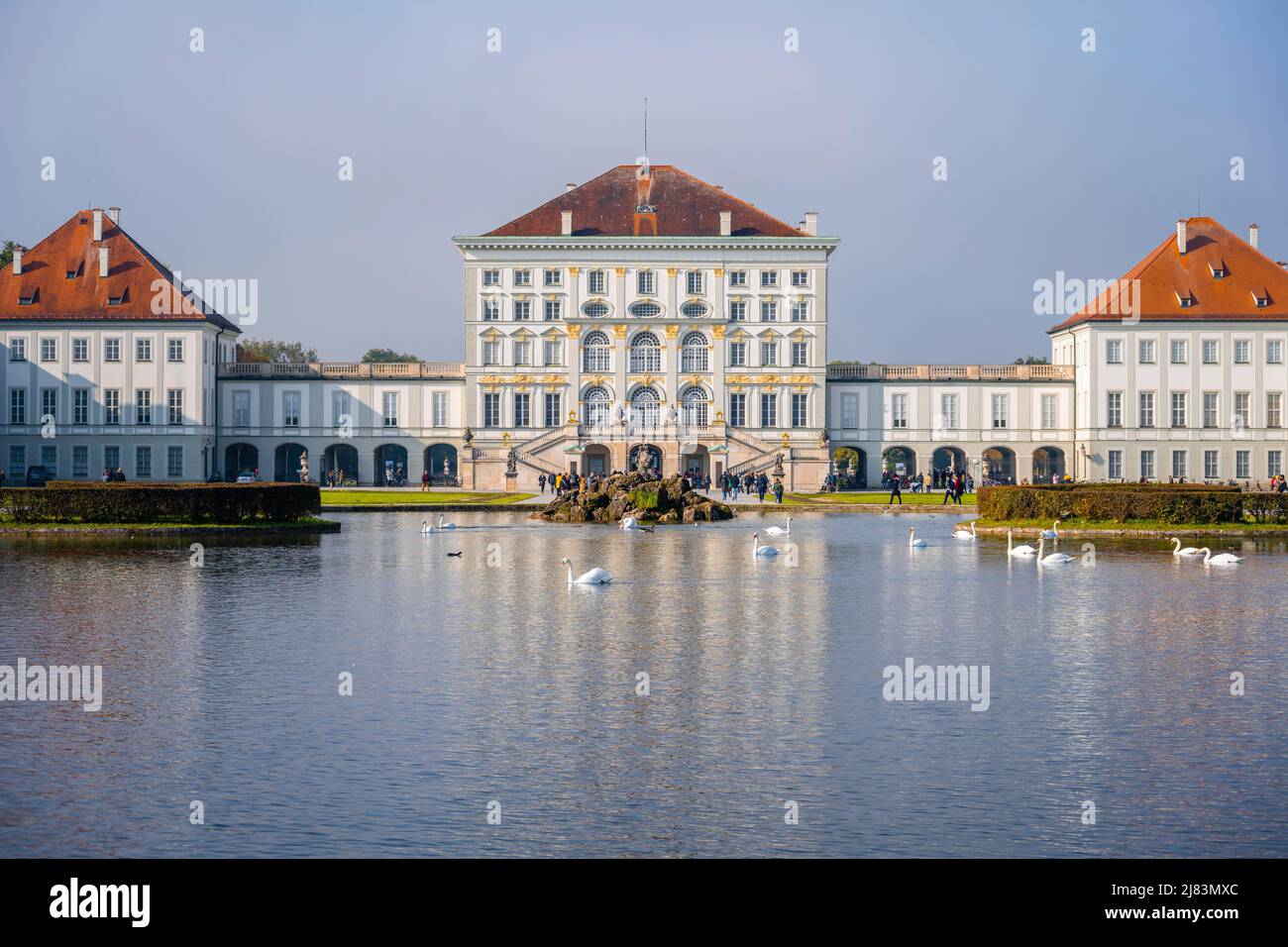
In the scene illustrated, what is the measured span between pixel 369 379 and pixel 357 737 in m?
79.5

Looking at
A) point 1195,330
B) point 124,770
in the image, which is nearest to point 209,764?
point 124,770

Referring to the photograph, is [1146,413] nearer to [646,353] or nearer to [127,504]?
[646,353]

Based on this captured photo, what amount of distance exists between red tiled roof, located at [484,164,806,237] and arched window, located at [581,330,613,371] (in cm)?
638

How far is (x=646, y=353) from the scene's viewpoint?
304ft

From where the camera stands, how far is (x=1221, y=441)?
87125mm

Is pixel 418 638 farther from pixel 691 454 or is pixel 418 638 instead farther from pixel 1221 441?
pixel 1221 441

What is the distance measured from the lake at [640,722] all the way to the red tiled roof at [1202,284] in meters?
61.4

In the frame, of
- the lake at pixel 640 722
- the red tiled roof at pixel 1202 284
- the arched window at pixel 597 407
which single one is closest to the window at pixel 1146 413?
the red tiled roof at pixel 1202 284

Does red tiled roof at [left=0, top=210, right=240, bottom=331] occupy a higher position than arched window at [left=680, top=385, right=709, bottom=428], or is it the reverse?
red tiled roof at [left=0, top=210, right=240, bottom=331]

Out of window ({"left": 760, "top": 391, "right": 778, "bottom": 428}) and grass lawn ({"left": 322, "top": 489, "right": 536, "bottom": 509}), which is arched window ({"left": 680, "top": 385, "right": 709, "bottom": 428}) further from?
grass lawn ({"left": 322, "top": 489, "right": 536, "bottom": 509})

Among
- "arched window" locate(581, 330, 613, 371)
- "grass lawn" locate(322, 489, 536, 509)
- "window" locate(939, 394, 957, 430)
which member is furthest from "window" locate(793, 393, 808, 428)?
"grass lawn" locate(322, 489, 536, 509)

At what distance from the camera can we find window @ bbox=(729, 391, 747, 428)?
92312 millimetres

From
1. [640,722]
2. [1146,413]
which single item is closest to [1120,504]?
[640,722]

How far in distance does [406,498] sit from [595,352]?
88.7ft
